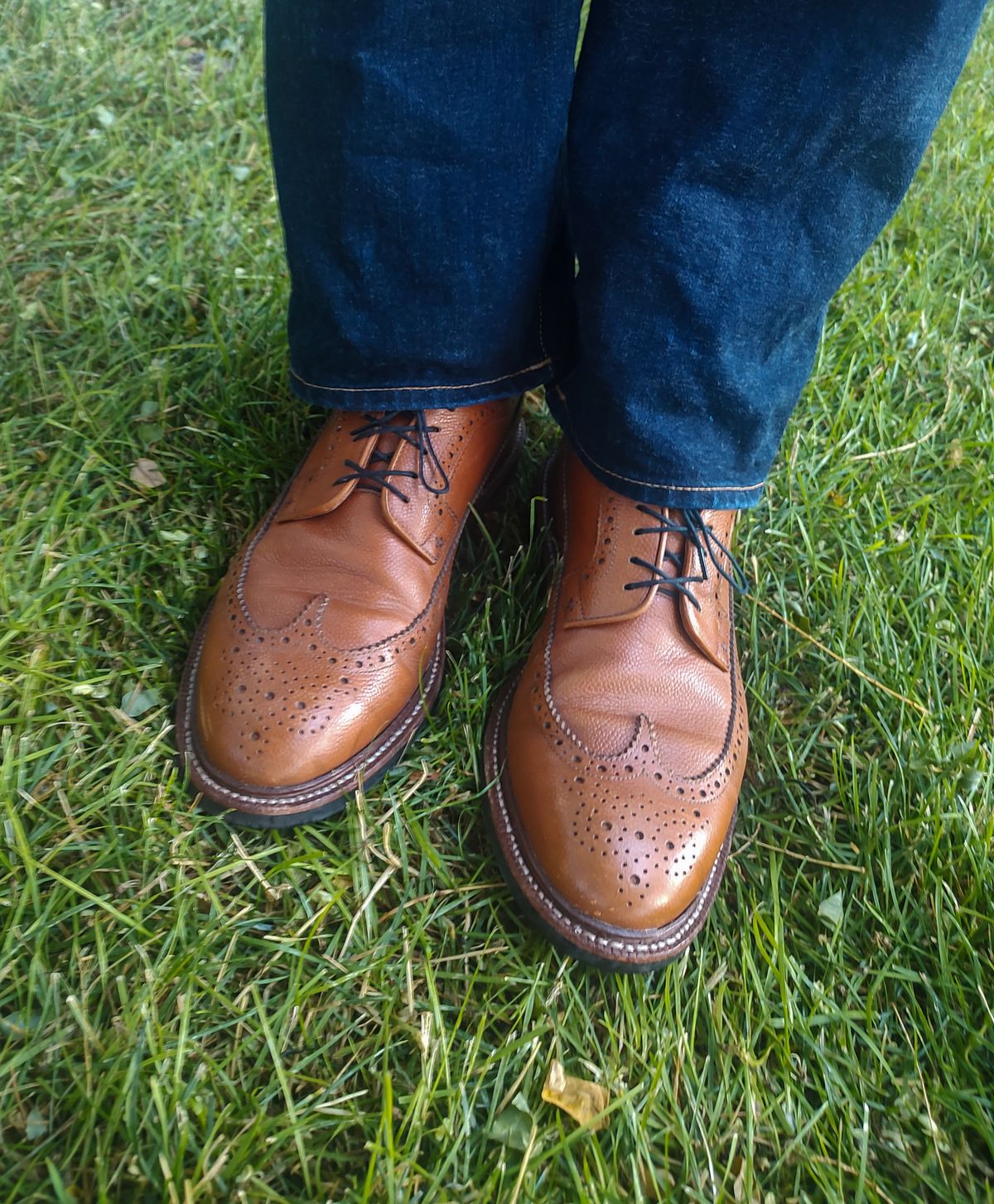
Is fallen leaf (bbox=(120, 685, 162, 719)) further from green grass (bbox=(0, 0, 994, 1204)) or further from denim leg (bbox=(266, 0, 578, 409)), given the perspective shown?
denim leg (bbox=(266, 0, 578, 409))

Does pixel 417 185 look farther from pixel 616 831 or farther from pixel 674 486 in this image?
pixel 616 831

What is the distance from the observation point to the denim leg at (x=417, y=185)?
0.83m

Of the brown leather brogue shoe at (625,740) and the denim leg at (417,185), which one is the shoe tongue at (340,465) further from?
the brown leather brogue shoe at (625,740)

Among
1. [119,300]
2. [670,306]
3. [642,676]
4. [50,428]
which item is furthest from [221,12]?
[642,676]

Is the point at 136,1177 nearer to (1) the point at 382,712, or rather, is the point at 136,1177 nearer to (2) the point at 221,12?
(1) the point at 382,712

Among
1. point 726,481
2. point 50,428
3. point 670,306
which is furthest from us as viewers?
point 50,428

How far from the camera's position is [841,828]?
3.82 ft

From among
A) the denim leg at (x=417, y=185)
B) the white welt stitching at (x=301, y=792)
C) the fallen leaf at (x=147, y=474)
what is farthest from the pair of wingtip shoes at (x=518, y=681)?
the fallen leaf at (x=147, y=474)

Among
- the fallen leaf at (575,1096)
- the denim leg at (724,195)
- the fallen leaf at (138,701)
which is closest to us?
the denim leg at (724,195)

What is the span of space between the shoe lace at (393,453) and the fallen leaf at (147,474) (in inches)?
15.6

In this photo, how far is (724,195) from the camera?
2.88 ft

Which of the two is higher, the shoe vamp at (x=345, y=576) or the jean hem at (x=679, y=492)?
the jean hem at (x=679, y=492)

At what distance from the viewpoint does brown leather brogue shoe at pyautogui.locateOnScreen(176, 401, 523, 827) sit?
40.4 inches

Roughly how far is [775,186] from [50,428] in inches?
45.4
